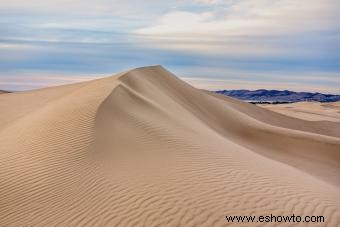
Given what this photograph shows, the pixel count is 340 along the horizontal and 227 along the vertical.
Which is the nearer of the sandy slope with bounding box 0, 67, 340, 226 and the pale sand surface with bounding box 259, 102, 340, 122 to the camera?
the sandy slope with bounding box 0, 67, 340, 226

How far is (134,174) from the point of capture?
29.5 feet

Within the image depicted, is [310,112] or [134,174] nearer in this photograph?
[134,174]

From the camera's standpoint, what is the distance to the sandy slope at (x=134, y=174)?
7180mm

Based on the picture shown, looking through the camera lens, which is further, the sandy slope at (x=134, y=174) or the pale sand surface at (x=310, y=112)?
the pale sand surface at (x=310, y=112)

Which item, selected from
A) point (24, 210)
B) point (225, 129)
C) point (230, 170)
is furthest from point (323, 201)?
point (225, 129)

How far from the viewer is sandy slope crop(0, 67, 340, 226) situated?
718cm

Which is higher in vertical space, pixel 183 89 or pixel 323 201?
pixel 183 89

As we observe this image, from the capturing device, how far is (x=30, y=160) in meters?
10.3

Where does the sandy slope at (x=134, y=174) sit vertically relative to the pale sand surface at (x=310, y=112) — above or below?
above

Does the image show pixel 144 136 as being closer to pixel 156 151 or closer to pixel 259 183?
pixel 156 151

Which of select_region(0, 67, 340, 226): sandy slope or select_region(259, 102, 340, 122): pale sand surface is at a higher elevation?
select_region(0, 67, 340, 226): sandy slope

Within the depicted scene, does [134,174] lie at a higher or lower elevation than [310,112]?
higher

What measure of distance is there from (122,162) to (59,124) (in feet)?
12.4

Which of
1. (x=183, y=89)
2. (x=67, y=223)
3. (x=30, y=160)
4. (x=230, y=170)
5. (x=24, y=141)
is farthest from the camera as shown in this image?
(x=183, y=89)
